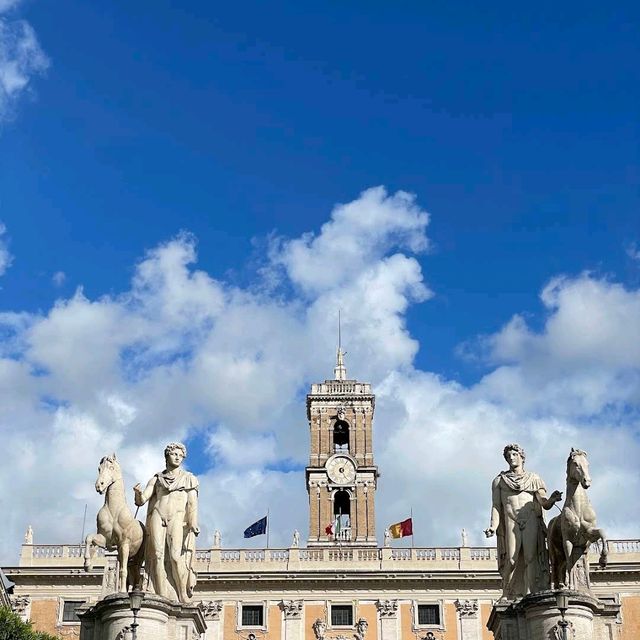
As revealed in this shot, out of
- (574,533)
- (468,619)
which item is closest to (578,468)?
(574,533)

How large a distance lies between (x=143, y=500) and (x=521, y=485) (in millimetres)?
7115

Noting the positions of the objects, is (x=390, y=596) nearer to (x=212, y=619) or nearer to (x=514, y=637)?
(x=212, y=619)

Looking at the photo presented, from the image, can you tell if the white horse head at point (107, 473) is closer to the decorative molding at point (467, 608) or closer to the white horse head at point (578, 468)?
the white horse head at point (578, 468)

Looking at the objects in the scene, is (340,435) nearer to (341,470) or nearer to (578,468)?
(341,470)

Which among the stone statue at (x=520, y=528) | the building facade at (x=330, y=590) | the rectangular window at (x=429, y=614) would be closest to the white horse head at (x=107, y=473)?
the stone statue at (x=520, y=528)

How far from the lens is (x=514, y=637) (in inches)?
772

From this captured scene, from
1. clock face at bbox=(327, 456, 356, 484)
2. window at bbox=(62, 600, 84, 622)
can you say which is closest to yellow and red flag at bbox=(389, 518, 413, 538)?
clock face at bbox=(327, 456, 356, 484)

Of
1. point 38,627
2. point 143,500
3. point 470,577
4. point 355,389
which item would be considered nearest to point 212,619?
point 38,627

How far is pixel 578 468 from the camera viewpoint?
19.9m

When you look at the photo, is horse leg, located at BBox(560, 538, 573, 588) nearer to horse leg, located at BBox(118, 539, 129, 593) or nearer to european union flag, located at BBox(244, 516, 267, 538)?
horse leg, located at BBox(118, 539, 129, 593)

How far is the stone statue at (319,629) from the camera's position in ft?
239

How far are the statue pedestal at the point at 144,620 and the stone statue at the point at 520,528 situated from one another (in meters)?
5.75

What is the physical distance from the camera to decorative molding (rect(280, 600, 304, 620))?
73375 mm

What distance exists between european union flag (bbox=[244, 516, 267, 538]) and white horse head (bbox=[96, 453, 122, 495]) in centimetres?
5667
